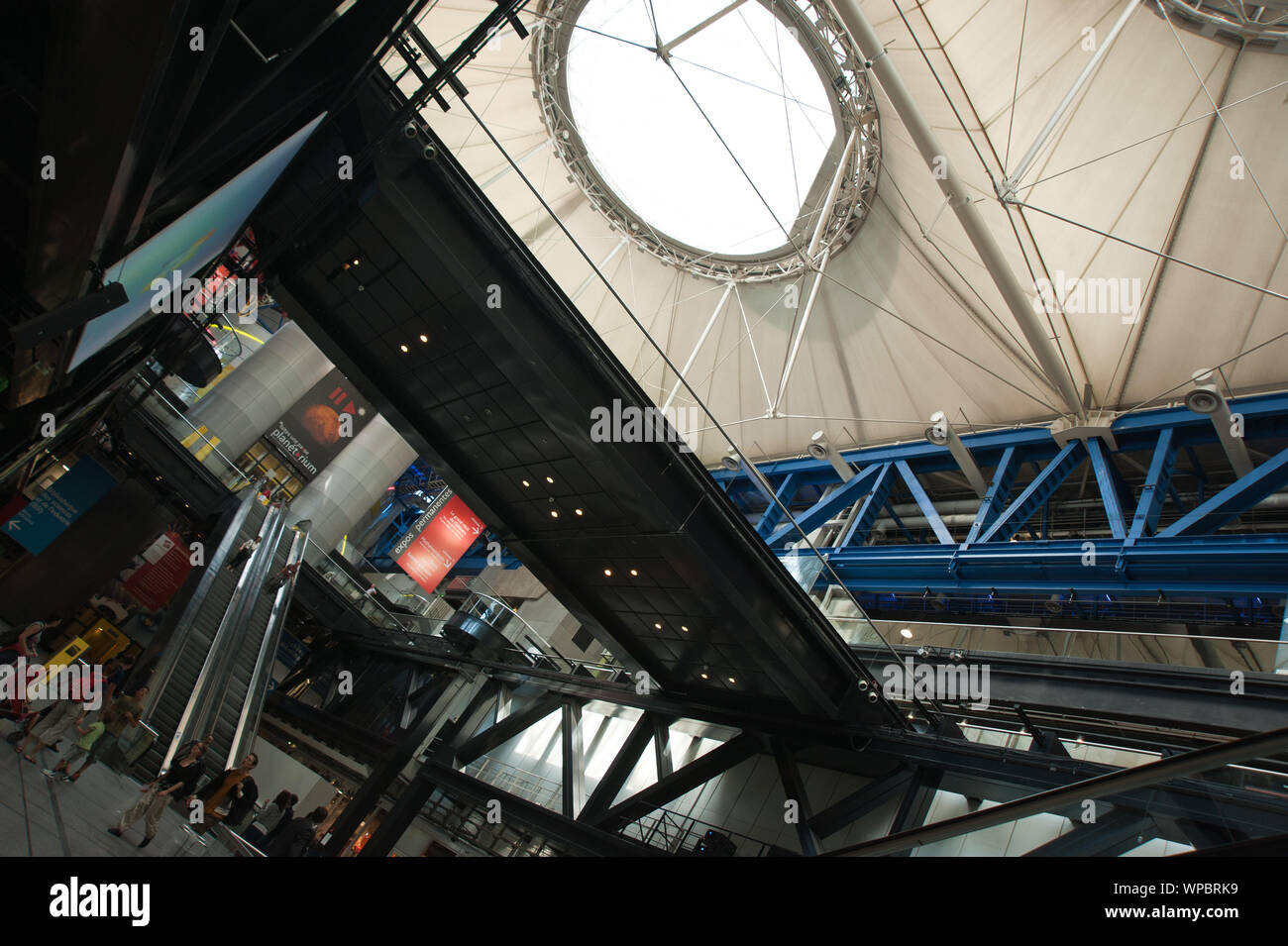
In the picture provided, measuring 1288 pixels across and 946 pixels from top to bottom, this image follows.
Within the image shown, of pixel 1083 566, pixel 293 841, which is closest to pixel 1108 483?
pixel 1083 566

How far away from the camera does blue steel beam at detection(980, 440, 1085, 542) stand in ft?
53.1

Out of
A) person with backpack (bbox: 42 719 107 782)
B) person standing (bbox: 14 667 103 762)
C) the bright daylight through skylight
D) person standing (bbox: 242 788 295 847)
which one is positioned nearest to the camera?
person with backpack (bbox: 42 719 107 782)

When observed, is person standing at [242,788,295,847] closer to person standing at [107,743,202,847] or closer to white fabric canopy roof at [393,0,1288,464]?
person standing at [107,743,202,847]

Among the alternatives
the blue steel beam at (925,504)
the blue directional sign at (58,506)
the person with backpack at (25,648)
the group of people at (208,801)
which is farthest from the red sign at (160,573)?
the blue steel beam at (925,504)

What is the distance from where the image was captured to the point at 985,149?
15.6 metres

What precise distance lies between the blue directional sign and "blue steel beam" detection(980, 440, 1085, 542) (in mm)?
21840

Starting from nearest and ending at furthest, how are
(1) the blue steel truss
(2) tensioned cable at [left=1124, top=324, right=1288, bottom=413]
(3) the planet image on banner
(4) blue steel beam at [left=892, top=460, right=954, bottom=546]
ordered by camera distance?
1. (1) the blue steel truss
2. (2) tensioned cable at [left=1124, top=324, right=1288, bottom=413]
3. (4) blue steel beam at [left=892, top=460, right=954, bottom=546]
4. (3) the planet image on banner

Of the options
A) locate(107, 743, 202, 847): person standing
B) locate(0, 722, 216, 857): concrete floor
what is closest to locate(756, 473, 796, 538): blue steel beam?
locate(107, 743, 202, 847): person standing

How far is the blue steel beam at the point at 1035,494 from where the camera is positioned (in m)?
16.2

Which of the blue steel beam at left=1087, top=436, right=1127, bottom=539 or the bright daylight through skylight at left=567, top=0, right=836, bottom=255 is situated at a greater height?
the bright daylight through skylight at left=567, top=0, right=836, bottom=255

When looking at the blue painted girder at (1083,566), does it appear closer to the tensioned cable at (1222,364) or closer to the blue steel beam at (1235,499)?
the blue steel beam at (1235,499)

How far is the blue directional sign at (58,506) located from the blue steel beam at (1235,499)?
79.5ft
